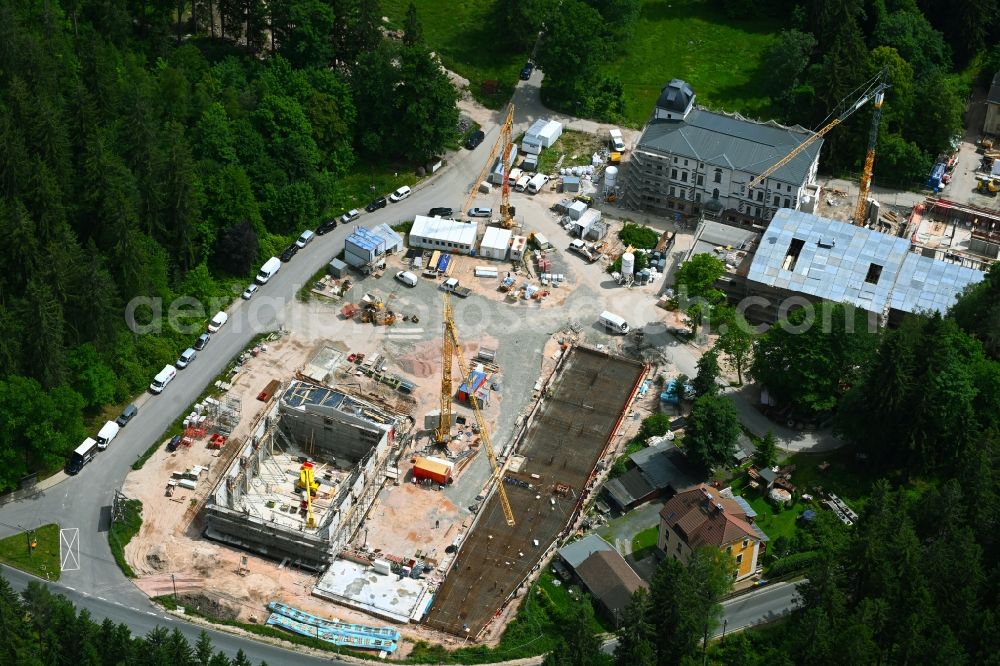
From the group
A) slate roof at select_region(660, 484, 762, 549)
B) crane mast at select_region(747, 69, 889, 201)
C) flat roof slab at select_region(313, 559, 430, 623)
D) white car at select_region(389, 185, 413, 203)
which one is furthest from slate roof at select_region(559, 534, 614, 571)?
white car at select_region(389, 185, 413, 203)

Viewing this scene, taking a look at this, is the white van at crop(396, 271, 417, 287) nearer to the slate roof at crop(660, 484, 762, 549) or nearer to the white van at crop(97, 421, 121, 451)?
the white van at crop(97, 421, 121, 451)

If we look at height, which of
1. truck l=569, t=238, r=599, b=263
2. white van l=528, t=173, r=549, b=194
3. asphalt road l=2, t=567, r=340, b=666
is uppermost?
white van l=528, t=173, r=549, b=194

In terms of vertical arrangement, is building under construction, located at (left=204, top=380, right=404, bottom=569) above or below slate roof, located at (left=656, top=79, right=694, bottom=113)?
below

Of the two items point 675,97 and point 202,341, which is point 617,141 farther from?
point 202,341

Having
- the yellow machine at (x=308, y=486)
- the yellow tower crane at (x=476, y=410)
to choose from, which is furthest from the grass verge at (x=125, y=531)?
the yellow tower crane at (x=476, y=410)

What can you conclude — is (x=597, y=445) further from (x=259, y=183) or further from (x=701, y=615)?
(x=259, y=183)

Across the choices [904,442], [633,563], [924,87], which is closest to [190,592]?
[633,563]

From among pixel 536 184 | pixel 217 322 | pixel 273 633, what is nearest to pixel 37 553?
pixel 273 633
